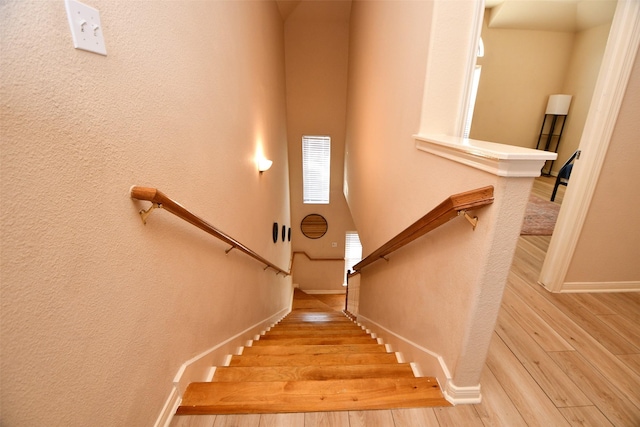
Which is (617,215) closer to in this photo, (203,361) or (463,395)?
(463,395)

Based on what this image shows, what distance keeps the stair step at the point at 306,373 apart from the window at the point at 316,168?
Result: 194 inches

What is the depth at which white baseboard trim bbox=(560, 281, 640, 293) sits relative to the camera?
7.39 ft

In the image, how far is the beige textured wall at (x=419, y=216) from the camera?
1.14 metres

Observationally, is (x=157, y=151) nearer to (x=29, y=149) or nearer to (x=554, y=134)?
(x=29, y=149)

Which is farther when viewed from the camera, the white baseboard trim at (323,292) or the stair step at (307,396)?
the white baseboard trim at (323,292)

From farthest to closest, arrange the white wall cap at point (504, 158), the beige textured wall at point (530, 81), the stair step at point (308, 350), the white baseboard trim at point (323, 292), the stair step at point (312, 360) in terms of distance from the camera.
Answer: the white baseboard trim at point (323, 292) → the beige textured wall at point (530, 81) → the stair step at point (308, 350) → the stair step at point (312, 360) → the white wall cap at point (504, 158)

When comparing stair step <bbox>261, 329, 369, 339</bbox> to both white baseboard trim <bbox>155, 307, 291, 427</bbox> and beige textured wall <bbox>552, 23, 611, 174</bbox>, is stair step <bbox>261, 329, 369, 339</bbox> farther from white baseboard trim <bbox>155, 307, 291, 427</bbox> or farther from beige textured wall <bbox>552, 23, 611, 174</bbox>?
beige textured wall <bbox>552, 23, 611, 174</bbox>

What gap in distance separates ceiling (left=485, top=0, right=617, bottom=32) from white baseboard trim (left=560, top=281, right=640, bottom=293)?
5.29 meters

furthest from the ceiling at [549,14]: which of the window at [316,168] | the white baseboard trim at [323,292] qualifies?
the white baseboard trim at [323,292]

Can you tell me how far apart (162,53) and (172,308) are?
103 centimetres

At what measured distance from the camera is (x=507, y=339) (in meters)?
1.79

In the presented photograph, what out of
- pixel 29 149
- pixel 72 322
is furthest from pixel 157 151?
pixel 72 322

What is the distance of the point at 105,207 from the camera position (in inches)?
32.9

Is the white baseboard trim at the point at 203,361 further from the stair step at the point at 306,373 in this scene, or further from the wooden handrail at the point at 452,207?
the wooden handrail at the point at 452,207
